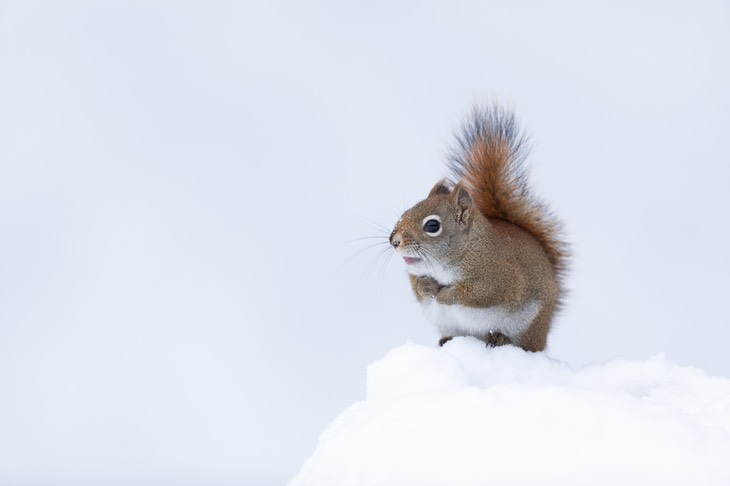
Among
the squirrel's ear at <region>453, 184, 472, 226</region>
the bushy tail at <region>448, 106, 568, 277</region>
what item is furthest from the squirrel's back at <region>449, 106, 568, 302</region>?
the squirrel's ear at <region>453, 184, 472, 226</region>

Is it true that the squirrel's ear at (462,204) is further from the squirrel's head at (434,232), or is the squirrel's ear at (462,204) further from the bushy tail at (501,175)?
the bushy tail at (501,175)

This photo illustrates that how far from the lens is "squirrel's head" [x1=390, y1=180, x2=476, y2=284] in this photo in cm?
295

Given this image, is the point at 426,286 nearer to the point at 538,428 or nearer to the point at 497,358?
the point at 497,358

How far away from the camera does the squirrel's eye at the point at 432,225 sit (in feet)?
9.74

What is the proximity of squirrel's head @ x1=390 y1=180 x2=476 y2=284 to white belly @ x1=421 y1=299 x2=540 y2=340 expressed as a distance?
0.41 feet

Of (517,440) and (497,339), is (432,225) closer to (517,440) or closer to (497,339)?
(497,339)

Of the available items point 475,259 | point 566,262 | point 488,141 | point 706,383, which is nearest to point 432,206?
point 475,259

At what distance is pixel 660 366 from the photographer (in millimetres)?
2584

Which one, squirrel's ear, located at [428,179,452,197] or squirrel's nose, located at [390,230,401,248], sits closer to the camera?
squirrel's nose, located at [390,230,401,248]

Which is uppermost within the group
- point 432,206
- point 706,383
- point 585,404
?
point 432,206

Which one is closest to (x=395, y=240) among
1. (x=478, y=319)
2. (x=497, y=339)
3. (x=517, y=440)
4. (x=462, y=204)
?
(x=462, y=204)

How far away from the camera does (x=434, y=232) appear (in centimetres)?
297

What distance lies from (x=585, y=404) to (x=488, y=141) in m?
1.59

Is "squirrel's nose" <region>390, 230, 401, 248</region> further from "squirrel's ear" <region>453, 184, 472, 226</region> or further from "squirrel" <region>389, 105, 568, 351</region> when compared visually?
"squirrel's ear" <region>453, 184, 472, 226</region>
